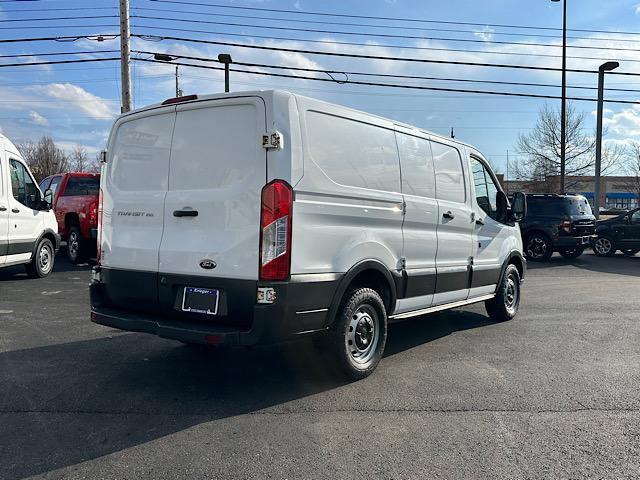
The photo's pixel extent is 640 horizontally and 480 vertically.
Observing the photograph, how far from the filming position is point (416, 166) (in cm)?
535

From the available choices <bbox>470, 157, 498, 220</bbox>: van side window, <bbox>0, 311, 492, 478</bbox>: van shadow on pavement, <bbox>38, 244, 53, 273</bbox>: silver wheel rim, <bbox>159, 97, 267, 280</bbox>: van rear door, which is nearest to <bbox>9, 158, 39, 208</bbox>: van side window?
<bbox>38, 244, 53, 273</bbox>: silver wheel rim

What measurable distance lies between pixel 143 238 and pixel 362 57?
1728cm

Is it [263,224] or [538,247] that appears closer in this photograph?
[263,224]

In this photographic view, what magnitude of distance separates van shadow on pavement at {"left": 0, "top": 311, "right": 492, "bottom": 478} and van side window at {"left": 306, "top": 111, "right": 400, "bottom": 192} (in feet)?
5.32

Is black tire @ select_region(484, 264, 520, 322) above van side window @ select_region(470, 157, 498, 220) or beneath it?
beneath

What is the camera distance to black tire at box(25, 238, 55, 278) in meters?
10.4

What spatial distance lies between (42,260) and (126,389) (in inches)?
297

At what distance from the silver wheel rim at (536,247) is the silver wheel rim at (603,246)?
2875 mm

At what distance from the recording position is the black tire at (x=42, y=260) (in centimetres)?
1045

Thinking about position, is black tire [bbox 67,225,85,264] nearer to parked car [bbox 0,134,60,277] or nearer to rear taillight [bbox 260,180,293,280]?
parked car [bbox 0,134,60,277]

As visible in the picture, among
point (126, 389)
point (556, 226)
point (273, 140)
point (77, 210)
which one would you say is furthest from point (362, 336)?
point (556, 226)

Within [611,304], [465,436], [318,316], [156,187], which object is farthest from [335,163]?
[611,304]

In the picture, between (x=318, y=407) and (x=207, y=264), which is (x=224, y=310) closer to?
(x=207, y=264)

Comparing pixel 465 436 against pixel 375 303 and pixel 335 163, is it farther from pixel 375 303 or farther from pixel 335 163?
pixel 335 163
